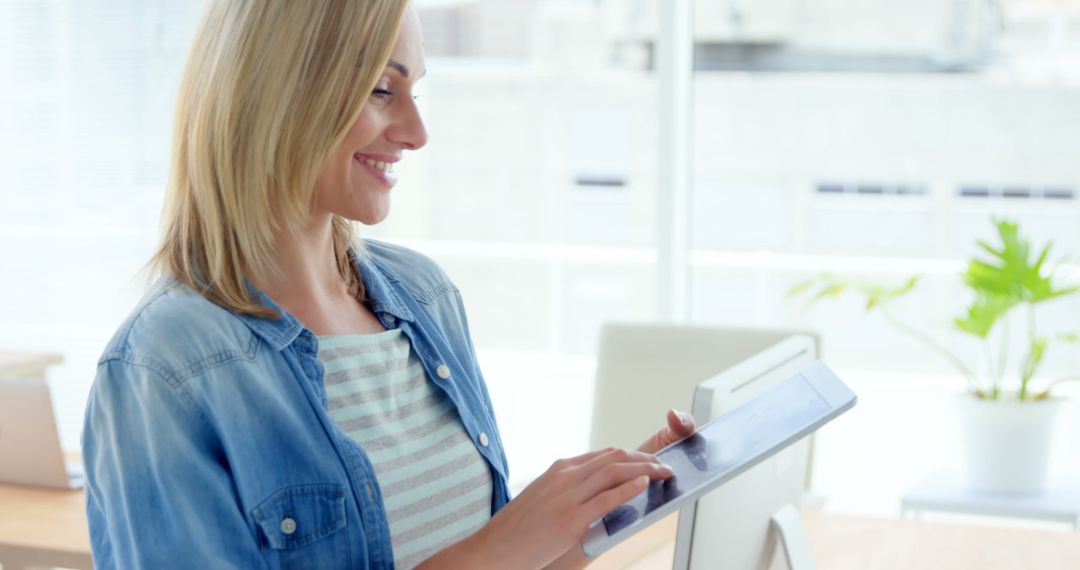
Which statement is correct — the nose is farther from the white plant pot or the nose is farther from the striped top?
the white plant pot

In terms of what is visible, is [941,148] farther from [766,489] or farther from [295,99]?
[295,99]

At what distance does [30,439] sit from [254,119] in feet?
4.66

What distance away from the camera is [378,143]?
1339 millimetres

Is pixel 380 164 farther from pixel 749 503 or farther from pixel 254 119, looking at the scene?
pixel 749 503

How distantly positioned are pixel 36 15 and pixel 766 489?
342 cm

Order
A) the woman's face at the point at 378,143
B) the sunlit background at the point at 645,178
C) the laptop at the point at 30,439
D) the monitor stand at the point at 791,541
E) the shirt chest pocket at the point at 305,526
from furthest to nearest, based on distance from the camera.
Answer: the sunlit background at the point at 645,178 < the laptop at the point at 30,439 < the monitor stand at the point at 791,541 < the woman's face at the point at 378,143 < the shirt chest pocket at the point at 305,526

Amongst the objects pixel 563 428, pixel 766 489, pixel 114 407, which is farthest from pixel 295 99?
pixel 563 428

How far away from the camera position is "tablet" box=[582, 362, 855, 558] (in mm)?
1078

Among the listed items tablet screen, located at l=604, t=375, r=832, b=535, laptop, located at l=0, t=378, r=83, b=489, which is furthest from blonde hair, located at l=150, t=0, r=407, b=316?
laptop, located at l=0, t=378, r=83, b=489

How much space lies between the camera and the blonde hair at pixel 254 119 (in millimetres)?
1223

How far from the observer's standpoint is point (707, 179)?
155 inches

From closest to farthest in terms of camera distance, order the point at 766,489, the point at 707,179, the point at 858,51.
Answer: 1. the point at 766,489
2. the point at 858,51
3. the point at 707,179

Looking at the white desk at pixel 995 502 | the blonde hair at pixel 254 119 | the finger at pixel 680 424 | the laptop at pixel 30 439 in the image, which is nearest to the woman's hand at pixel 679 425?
the finger at pixel 680 424

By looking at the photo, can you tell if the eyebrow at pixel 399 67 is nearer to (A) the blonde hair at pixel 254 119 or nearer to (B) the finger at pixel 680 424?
(A) the blonde hair at pixel 254 119
